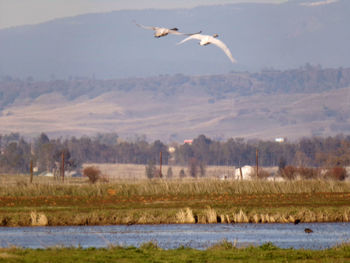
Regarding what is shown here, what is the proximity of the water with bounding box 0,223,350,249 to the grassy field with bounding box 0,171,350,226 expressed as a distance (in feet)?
3.84

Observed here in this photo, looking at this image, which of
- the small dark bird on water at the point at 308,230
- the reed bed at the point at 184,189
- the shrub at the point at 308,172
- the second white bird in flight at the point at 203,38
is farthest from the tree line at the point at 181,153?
the second white bird in flight at the point at 203,38

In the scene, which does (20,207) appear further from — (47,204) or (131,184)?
(131,184)

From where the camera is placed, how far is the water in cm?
2925

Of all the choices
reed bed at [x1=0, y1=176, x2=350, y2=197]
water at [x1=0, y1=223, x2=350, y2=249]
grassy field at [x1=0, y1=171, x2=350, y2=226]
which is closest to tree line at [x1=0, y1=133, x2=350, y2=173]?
reed bed at [x1=0, y1=176, x2=350, y2=197]

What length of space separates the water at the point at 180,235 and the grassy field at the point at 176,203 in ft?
3.84

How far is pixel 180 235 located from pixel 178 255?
9.38 m

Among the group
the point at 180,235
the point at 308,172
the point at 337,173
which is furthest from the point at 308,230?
the point at 337,173

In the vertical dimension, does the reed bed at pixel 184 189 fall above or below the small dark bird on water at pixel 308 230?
above

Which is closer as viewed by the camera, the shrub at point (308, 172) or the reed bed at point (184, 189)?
the reed bed at point (184, 189)

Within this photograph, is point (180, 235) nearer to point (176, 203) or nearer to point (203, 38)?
point (203, 38)

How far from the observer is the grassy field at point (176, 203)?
37.7m

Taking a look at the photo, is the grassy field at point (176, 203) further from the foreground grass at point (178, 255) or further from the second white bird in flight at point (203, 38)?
the foreground grass at point (178, 255)

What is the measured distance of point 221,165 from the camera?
17275cm

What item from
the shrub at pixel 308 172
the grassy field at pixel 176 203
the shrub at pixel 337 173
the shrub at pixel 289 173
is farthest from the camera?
the shrub at pixel 337 173
